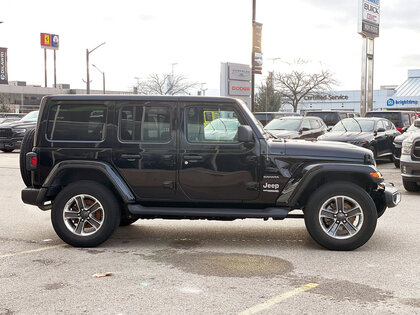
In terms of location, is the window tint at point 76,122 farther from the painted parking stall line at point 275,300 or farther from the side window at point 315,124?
the side window at point 315,124

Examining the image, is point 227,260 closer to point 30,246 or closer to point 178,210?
point 178,210

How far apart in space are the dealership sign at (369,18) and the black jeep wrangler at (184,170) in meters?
31.7

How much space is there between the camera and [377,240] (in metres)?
6.51

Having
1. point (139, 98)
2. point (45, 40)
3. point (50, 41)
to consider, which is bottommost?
point (139, 98)

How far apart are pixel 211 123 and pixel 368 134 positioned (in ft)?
37.6

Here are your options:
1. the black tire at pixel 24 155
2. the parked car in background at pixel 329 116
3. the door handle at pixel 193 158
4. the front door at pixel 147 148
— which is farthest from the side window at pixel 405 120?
the black tire at pixel 24 155

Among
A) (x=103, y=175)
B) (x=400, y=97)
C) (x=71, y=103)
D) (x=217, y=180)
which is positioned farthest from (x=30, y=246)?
(x=400, y=97)

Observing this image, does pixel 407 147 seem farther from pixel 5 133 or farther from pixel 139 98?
pixel 5 133

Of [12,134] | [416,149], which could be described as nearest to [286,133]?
[416,149]

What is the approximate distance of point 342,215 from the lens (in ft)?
19.4

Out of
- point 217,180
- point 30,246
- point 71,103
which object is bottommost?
point 30,246

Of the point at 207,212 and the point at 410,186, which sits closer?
the point at 207,212

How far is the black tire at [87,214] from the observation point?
604 cm

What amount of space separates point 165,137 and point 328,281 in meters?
2.51
